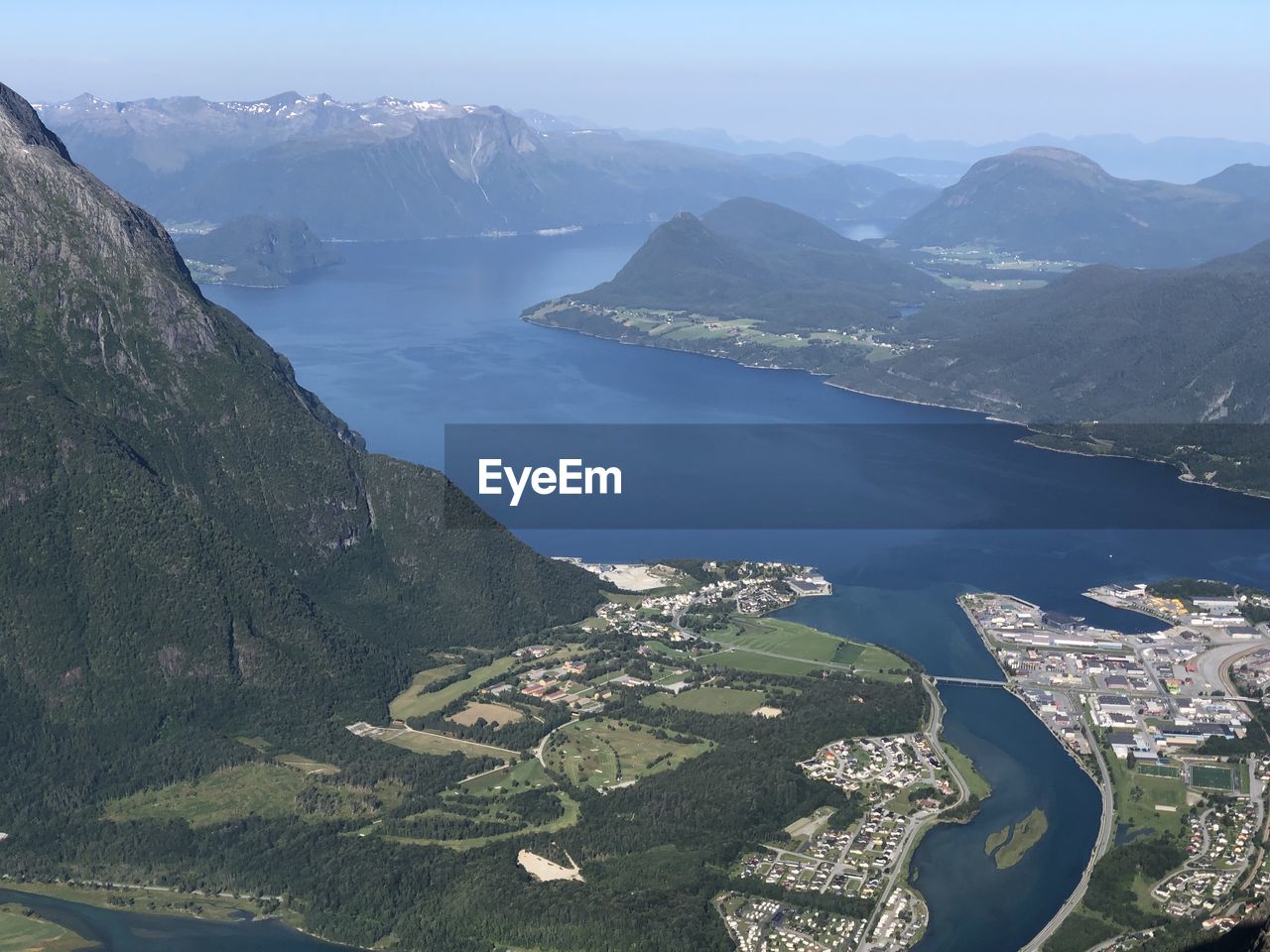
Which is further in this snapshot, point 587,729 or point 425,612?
point 425,612

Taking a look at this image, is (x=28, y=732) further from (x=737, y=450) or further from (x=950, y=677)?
(x=737, y=450)

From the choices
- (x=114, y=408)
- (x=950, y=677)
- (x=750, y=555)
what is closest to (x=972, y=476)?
(x=750, y=555)

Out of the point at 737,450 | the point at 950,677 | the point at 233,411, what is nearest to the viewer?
the point at 950,677

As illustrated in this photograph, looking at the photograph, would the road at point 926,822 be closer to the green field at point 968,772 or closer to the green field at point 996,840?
the green field at point 968,772

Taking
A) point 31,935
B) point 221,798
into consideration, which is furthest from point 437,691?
point 31,935

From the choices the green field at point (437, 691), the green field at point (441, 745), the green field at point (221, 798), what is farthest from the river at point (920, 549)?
the green field at point (437, 691)

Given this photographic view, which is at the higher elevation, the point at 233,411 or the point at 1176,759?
the point at 233,411

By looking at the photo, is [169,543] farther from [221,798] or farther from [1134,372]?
[1134,372]
